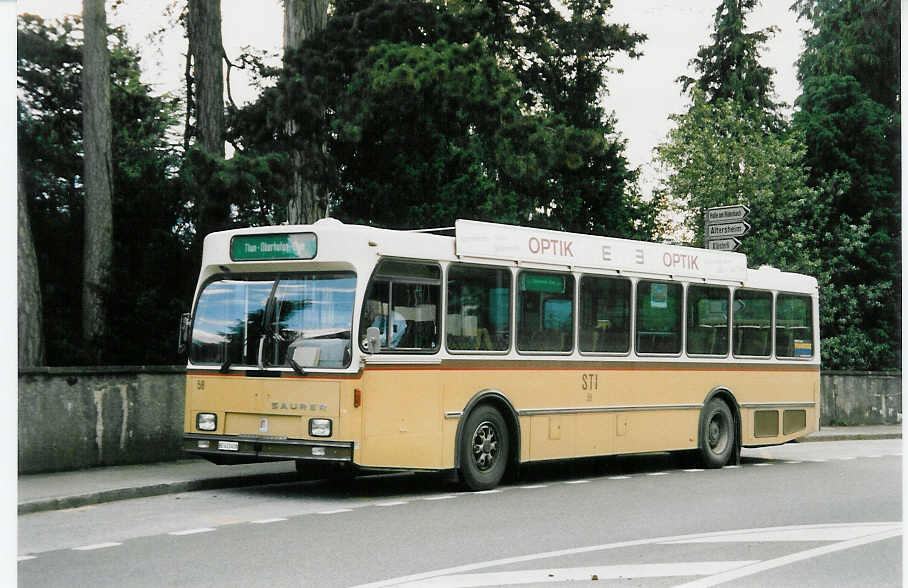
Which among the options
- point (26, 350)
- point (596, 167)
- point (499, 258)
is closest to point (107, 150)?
point (26, 350)

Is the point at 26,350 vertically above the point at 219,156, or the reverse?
the point at 219,156

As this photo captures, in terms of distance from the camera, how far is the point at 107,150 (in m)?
19.9

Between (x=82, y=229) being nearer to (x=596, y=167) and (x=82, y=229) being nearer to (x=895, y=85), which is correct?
(x=596, y=167)

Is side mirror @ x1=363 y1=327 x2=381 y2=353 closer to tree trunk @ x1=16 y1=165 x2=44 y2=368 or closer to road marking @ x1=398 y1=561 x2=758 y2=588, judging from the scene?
road marking @ x1=398 y1=561 x2=758 y2=588

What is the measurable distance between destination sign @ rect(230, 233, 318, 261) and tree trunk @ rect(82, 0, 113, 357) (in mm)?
6175

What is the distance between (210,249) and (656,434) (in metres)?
6.28

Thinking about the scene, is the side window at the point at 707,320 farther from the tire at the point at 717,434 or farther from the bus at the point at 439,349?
the tire at the point at 717,434

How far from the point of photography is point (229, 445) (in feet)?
43.8

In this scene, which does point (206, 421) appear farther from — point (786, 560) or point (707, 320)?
point (707, 320)

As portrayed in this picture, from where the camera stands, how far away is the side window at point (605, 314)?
15.6m

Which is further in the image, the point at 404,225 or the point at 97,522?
the point at 404,225

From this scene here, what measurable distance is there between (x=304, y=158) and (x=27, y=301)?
5695 millimetres

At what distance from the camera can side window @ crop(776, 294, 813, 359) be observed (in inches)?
757

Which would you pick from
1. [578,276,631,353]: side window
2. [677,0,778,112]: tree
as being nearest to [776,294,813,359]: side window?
[578,276,631,353]: side window
